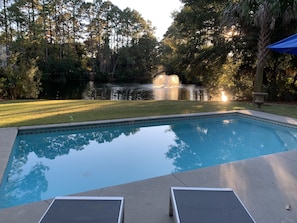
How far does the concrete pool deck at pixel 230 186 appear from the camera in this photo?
223 cm

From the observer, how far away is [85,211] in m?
1.67

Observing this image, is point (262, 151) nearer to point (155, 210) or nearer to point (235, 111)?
point (235, 111)

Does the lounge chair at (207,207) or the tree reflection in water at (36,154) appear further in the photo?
the tree reflection in water at (36,154)

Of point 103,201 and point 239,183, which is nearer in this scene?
point 103,201

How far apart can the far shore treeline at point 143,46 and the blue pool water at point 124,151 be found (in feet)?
9.68

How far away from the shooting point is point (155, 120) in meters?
6.97

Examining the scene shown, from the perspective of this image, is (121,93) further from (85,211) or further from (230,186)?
(85,211)

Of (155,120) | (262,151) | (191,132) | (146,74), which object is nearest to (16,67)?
(155,120)

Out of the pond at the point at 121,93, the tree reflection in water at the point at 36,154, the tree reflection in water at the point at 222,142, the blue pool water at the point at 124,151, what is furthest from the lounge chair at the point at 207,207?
the pond at the point at 121,93

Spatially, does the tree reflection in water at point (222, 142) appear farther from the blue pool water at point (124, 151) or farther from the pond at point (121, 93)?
the pond at point (121, 93)

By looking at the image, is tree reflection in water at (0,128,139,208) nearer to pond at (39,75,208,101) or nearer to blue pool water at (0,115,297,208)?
blue pool water at (0,115,297,208)

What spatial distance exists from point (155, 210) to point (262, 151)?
3.90m

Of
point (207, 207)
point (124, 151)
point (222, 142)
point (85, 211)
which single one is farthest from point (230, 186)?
point (222, 142)

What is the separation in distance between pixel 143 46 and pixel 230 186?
122 ft
